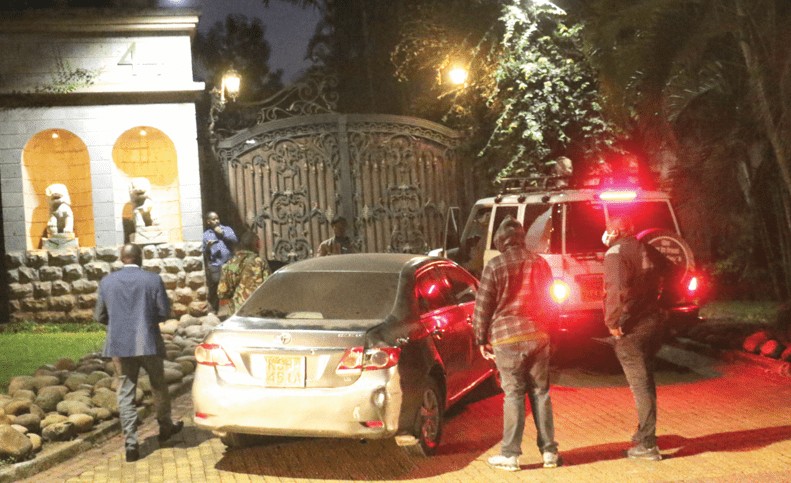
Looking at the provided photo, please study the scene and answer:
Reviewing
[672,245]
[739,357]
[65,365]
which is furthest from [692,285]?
[65,365]

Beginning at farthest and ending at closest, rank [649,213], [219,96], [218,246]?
[219,96]
[218,246]
[649,213]

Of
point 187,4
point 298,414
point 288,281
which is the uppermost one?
point 187,4

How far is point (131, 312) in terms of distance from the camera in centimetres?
830

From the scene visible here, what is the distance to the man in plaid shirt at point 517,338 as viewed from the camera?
7.25 metres

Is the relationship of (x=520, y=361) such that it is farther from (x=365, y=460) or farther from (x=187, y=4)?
(x=187, y=4)

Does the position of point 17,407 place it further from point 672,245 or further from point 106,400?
point 672,245

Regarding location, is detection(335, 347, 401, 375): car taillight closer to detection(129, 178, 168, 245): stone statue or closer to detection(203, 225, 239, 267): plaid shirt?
detection(203, 225, 239, 267): plaid shirt

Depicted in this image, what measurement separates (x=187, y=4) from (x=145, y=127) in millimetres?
1985

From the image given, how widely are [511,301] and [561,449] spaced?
1374 mm

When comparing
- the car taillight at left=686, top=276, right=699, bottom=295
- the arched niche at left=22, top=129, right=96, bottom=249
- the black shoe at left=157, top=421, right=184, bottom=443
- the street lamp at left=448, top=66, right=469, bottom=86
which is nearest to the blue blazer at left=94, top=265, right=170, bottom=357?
the black shoe at left=157, top=421, right=184, bottom=443

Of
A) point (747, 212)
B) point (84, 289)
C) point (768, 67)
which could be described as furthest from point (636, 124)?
point (84, 289)

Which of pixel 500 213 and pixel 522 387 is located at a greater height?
pixel 500 213

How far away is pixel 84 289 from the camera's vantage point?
1559 cm

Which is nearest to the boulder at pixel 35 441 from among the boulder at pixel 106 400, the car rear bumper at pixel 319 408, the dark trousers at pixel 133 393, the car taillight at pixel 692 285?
the dark trousers at pixel 133 393
